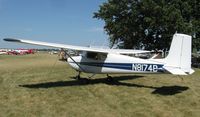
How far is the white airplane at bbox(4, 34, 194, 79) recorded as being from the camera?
1399 centimetres

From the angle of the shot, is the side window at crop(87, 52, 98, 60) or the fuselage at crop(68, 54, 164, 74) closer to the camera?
the fuselage at crop(68, 54, 164, 74)

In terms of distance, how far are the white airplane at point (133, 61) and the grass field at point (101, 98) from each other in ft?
2.83

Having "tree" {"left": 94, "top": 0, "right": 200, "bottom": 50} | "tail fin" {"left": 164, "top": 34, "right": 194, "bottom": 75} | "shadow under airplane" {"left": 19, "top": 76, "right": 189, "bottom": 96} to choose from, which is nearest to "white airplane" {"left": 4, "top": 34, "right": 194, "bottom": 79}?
"tail fin" {"left": 164, "top": 34, "right": 194, "bottom": 75}

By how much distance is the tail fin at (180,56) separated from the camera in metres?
13.9

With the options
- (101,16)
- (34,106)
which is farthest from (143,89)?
(101,16)

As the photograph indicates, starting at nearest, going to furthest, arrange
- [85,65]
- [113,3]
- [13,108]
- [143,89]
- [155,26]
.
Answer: [13,108] < [143,89] < [85,65] < [155,26] < [113,3]

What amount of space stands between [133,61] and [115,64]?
39.9 inches

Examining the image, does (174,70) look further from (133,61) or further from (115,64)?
(115,64)

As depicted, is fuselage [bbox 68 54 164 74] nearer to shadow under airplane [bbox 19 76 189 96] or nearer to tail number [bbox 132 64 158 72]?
tail number [bbox 132 64 158 72]

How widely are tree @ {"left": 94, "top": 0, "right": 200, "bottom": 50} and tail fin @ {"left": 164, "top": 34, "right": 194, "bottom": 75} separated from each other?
70.9ft

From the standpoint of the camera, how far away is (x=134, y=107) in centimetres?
1148

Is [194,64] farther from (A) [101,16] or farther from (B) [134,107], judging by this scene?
(B) [134,107]

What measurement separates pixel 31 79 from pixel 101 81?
13.7 feet

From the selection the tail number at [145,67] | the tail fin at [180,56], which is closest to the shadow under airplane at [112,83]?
the tail number at [145,67]
